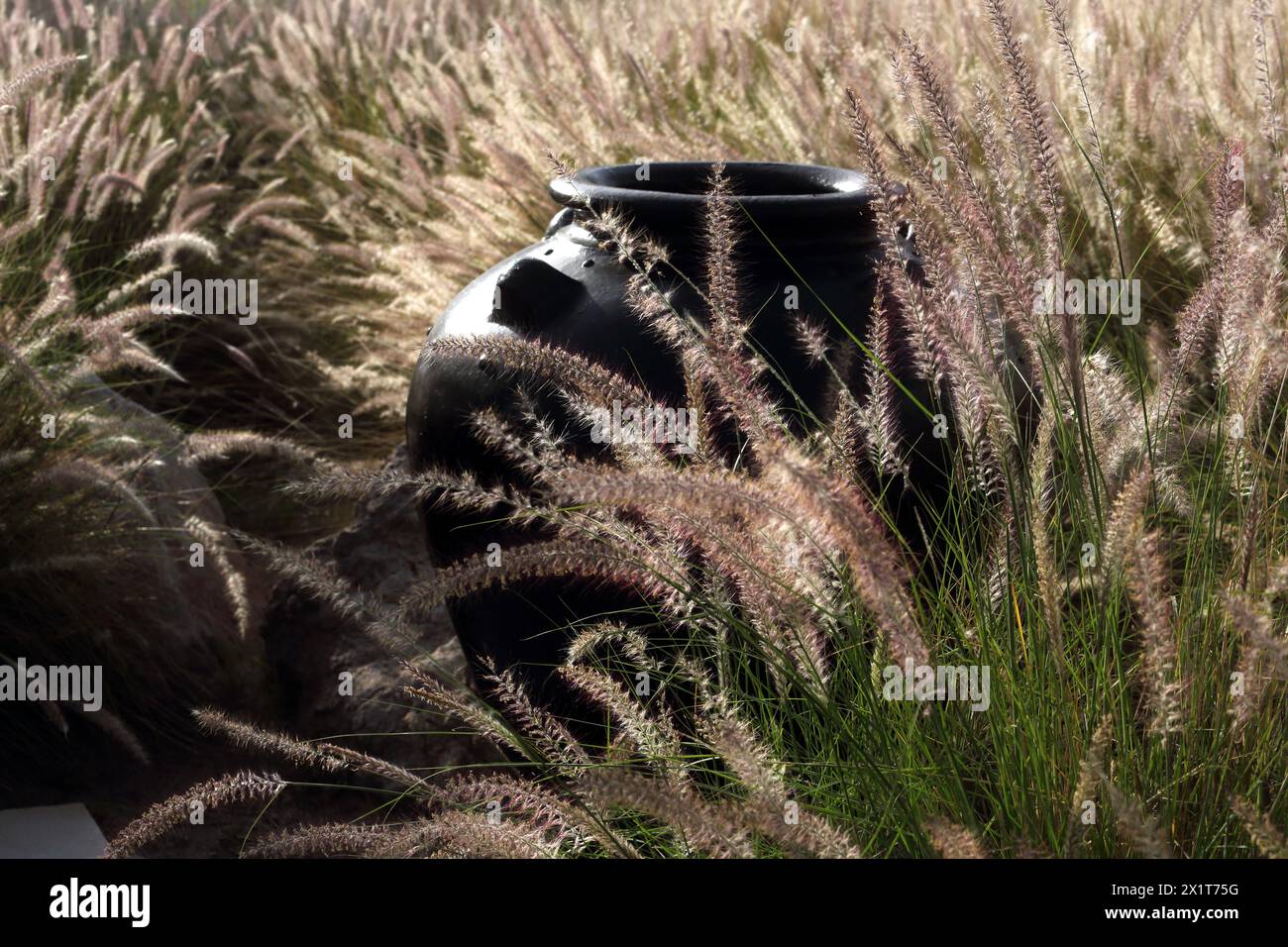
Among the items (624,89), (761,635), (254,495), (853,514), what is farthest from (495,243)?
(853,514)

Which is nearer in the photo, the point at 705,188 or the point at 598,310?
the point at 598,310

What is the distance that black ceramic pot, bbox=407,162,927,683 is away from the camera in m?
2.13

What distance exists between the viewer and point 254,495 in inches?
156

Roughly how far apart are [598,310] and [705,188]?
478 mm

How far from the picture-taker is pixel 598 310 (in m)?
2.17

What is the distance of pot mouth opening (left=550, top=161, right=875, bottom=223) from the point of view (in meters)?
2.15

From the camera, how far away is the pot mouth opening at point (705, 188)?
84.5 inches

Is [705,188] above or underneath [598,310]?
above

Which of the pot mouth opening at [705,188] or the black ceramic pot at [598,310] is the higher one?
the pot mouth opening at [705,188]

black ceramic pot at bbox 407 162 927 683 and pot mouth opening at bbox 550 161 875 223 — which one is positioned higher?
pot mouth opening at bbox 550 161 875 223

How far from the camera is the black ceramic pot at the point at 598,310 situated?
213cm

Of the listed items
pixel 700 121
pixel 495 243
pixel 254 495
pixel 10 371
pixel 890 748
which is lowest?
pixel 254 495
